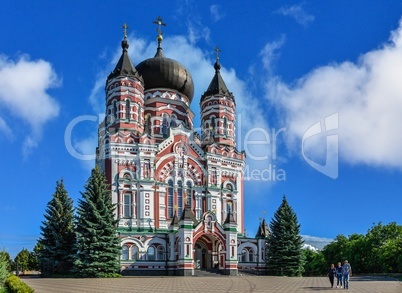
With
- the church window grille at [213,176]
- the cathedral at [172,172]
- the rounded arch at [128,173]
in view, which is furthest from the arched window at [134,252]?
the church window grille at [213,176]

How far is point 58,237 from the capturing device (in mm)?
36500

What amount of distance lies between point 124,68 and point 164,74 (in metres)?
4.83

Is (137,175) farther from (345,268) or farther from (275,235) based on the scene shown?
(345,268)

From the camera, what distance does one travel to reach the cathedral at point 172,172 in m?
36.9

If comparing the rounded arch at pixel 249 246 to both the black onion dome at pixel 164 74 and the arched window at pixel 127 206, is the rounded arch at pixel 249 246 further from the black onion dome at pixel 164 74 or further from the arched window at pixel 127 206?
the black onion dome at pixel 164 74

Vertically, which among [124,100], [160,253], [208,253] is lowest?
[208,253]

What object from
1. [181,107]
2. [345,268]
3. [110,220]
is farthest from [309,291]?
[181,107]

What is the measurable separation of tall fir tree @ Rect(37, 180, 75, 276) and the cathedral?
381cm

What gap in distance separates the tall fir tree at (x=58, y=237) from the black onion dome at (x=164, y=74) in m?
13.6

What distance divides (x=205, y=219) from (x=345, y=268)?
17.5 m

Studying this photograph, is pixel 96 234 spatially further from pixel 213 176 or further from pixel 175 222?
pixel 213 176

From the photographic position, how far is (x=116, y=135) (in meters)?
39.6

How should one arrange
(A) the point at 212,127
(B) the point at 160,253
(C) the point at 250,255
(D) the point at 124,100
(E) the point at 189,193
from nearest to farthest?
(B) the point at 160,253 → (C) the point at 250,255 → (D) the point at 124,100 → (E) the point at 189,193 → (A) the point at 212,127

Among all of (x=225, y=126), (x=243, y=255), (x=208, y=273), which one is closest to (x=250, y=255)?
Result: (x=243, y=255)
